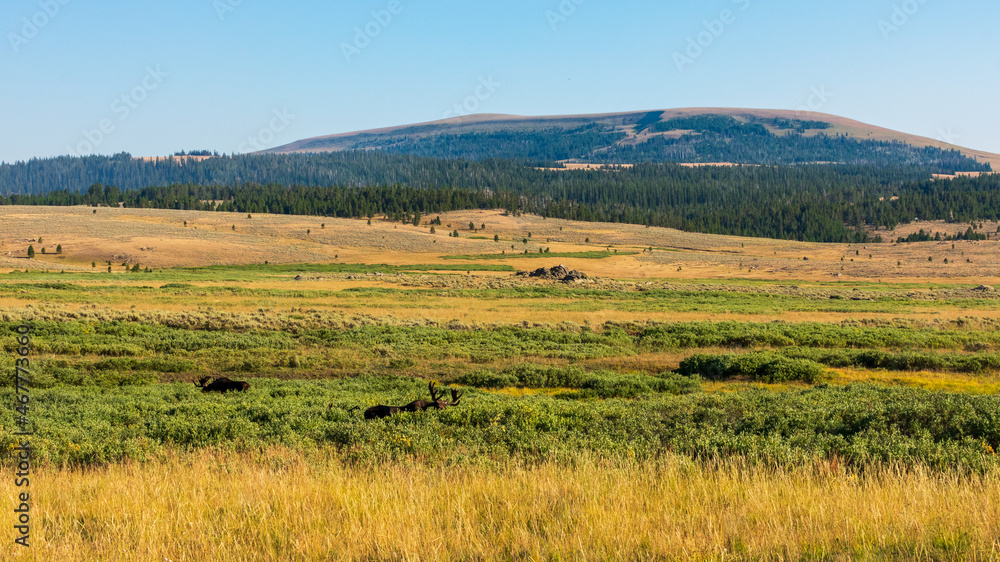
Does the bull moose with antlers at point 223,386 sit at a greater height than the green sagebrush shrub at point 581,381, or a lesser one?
greater

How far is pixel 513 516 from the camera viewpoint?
5098mm

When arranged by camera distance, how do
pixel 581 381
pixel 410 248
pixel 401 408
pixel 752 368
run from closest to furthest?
pixel 401 408 → pixel 581 381 → pixel 752 368 → pixel 410 248

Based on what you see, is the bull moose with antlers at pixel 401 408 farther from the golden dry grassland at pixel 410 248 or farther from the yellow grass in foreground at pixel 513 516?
the golden dry grassland at pixel 410 248

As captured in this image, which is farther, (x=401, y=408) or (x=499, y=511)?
(x=401, y=408)

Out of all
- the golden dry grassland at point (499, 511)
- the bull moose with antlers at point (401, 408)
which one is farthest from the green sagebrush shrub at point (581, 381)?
the golden dry grassland at point (499, 511)

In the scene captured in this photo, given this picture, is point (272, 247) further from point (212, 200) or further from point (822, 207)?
point (822, 207)

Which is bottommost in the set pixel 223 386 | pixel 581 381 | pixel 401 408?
pixel 581 381

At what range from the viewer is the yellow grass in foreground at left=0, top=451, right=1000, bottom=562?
174 inches

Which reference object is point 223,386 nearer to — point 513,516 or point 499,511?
point 499,511

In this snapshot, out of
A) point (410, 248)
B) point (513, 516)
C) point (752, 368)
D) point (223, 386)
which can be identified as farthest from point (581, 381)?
point (410, 248)

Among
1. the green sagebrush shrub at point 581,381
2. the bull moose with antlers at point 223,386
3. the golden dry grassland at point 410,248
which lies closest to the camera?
the bull moose with antlers at point 223,386

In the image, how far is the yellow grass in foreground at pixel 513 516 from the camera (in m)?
4.42

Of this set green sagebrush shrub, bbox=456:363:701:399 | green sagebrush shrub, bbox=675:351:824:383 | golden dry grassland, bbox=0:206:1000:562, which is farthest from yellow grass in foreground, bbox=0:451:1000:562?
green sagebrush shrub, bbox=675:351:824:383

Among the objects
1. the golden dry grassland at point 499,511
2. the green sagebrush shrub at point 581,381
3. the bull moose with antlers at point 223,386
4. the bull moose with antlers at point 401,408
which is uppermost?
the golden dry grassland at point 499,511
